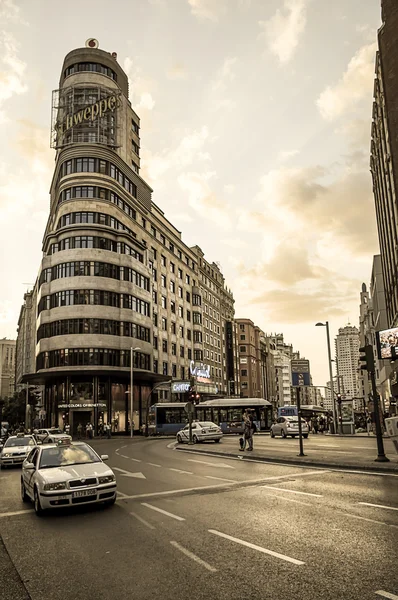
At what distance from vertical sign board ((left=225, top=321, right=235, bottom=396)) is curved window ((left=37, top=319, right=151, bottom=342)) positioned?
4334cm

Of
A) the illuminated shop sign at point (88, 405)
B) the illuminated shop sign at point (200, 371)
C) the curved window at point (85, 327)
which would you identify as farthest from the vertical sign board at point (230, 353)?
the illuminated shop sign at point (88, 405)

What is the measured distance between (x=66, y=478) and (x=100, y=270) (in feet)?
146

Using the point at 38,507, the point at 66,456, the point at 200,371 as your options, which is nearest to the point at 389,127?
the point at 66,456

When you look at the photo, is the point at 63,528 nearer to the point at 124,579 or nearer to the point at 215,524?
the point at 215,524

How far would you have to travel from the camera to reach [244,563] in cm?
Answer: 589

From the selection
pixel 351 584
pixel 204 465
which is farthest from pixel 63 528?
pixel 204 465

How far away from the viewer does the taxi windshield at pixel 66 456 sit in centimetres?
1071

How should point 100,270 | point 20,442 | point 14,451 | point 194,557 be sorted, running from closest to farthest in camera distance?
point 194,557, point 14,451, point 20,442, point 100,270

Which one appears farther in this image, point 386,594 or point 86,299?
point 86,299

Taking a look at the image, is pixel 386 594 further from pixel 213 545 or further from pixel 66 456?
pixel 66 456

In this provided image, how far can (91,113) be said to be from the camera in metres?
59.0

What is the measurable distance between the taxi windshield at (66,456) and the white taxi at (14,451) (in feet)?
34.6

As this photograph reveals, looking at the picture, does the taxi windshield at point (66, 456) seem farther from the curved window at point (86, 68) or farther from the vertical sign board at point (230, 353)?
the vertical sign board at point (230, 353)

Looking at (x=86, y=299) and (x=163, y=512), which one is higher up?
(x=86, y=299)
